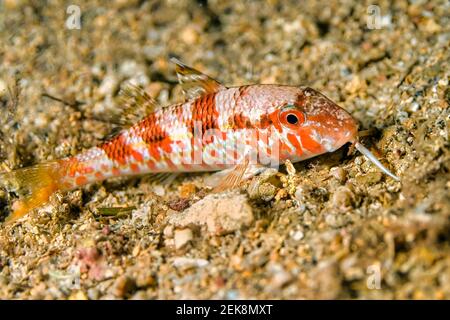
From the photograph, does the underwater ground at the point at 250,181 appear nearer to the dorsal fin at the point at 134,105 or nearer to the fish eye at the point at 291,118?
A: the fish eye at the point at 291,118

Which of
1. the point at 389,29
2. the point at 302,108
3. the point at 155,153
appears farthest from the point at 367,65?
the point at 155,153

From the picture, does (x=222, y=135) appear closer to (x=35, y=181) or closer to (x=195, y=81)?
(x=195, y=81)

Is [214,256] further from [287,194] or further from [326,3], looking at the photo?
[326,3]

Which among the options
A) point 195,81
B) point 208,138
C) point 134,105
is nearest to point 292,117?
point 208,138

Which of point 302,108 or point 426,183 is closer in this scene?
point 426,183

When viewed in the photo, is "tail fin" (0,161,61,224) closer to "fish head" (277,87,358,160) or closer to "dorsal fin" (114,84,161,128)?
"dorsal fin" (114,84,161,128)

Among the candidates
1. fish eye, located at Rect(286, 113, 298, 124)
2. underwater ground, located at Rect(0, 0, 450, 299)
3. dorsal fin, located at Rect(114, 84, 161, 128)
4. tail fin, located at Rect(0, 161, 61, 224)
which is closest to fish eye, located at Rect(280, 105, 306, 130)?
fish eye, located at Rect(286, 113, 298, 124)
